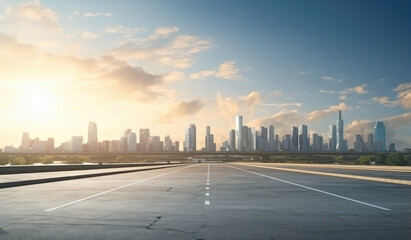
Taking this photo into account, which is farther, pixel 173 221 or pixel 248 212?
pixel 248 212

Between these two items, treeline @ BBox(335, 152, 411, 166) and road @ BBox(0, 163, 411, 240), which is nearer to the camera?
road @ BBox(0, 163, 411, 240)

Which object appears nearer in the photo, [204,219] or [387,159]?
[204,219]

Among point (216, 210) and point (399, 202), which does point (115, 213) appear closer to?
point (216, 210)

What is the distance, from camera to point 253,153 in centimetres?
18625

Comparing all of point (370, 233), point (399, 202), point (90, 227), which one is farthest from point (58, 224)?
point (399, 202)

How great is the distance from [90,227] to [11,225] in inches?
75.6

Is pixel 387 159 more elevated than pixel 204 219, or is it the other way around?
pixel 204 219

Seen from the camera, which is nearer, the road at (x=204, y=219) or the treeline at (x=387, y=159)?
the road at (x=204, y=219)

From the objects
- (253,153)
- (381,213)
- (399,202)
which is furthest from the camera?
(253,153)

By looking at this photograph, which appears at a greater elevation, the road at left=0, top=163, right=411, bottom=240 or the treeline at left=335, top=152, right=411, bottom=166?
the road at left=0, top=163, right=411, bottom=240

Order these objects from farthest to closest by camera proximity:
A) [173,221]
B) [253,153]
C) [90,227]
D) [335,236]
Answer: [253,153], [173,221], [90,227], [335,236]

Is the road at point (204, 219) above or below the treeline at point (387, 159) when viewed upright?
above

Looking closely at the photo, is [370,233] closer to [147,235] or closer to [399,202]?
[147,235]

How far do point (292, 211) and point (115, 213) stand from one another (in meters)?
5.22
